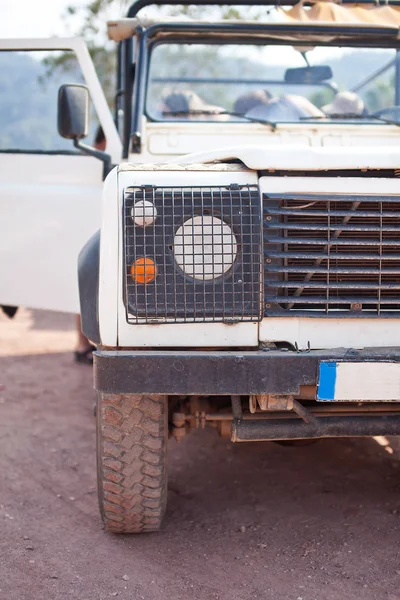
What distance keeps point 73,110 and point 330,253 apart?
178 cm

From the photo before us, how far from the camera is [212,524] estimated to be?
3.11 metres

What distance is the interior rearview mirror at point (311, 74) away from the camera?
4301 mm

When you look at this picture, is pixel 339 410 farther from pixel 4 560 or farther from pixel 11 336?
pixel 11 336

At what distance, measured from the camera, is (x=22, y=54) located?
427 centimetres

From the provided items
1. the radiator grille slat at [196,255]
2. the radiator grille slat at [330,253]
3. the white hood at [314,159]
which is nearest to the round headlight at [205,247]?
the radiator grille slat at [196,255]

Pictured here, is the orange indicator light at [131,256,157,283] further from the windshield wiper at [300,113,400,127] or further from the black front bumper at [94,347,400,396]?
the windshield wiper at [300,113,400,127]

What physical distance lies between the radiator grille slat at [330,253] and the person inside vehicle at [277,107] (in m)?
1.65

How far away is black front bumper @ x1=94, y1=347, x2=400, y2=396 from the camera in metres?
2.42

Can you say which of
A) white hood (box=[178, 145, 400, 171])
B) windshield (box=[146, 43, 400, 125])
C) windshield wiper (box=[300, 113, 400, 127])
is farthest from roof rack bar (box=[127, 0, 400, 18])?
white hood (box=[178, 145, 400, 171])

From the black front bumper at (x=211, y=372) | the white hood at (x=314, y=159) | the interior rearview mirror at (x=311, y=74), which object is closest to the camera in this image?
the black front bumper at (x=211, y=372)

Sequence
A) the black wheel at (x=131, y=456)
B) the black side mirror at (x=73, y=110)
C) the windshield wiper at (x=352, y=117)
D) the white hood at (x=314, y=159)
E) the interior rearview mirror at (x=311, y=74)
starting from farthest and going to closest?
the interior rearview mirror at (x=311, y=74)
the windshield wiper at (x=352, y=117)
the black side mirror at (x=73, y=110)
the black wheel at (x=131, y=456)
the white hood at (x=314, y=159)

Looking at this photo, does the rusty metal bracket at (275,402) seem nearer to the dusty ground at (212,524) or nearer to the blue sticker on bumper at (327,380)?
the blue sticker on bumper at (327,380)

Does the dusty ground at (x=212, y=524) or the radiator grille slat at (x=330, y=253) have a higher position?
the radiator grille slat at (x=330, y=253)

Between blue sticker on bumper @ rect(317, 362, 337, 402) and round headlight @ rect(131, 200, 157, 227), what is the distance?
72 centimetres
